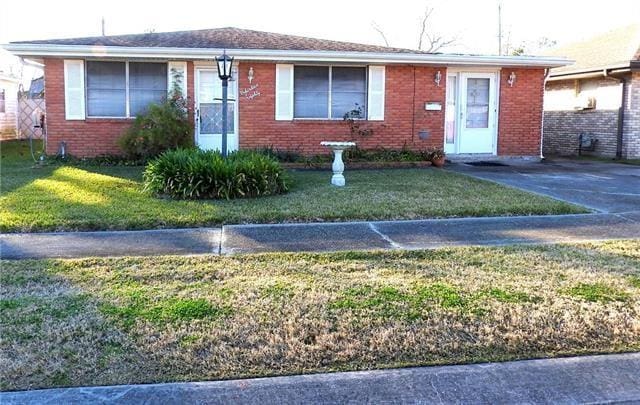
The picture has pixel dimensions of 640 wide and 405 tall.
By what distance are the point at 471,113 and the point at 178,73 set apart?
7.20 m

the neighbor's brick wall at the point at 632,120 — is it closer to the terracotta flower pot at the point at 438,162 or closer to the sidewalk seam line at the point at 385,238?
the terracotta flower pot at the point at 438,162

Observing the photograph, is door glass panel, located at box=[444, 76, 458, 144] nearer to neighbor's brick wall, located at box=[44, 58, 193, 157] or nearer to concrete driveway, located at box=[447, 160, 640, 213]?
concrete driveway, located at box=[447, 160, 640, 213]

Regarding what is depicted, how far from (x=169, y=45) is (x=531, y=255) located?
34.7ft

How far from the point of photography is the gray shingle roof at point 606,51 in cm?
1709

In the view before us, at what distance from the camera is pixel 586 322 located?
4305mm

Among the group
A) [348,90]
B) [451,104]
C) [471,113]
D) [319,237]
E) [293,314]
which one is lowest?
[293,314]

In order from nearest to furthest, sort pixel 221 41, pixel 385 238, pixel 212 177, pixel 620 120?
pixel 385 238
pixel 212 177
pixel 221 41
pixel 620 120

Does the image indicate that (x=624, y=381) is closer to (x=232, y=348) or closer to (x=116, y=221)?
(x=232, y=348)

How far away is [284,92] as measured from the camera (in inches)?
575

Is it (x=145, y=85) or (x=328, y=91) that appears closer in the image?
(x=145, y=85)

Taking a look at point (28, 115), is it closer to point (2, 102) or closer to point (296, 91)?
point (2, 102)

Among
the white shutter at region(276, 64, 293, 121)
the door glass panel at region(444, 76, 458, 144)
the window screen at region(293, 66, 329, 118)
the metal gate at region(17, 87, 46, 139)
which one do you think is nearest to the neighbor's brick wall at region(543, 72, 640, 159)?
the door glass panel at region(444, 76, 458, 144)

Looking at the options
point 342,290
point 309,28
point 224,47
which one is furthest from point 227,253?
point 309,28

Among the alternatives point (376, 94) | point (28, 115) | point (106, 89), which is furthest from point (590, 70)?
point (28, 115)
